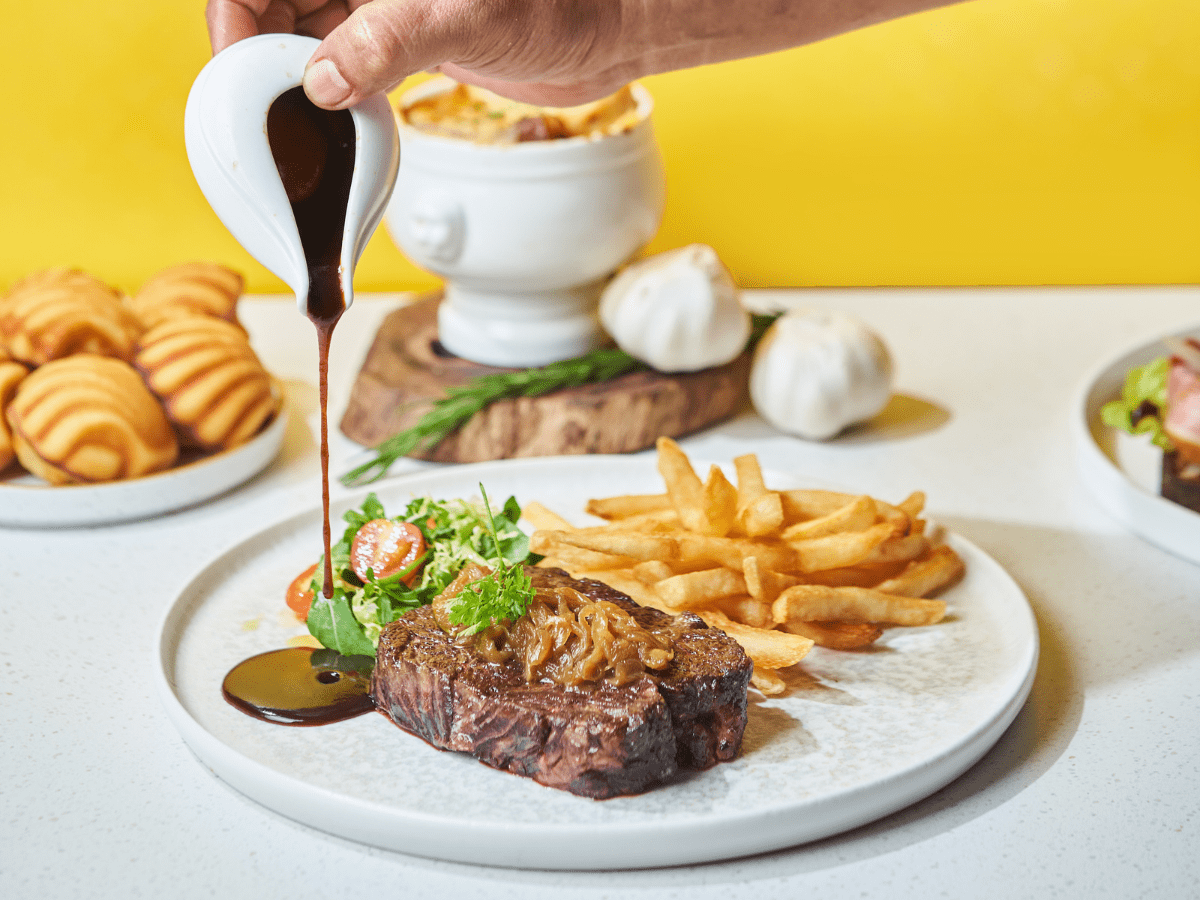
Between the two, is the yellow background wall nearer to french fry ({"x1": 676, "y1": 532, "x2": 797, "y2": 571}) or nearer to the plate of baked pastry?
the plate of baked pastry

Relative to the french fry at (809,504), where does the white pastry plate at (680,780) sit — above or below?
below

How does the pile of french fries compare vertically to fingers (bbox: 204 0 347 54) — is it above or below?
below

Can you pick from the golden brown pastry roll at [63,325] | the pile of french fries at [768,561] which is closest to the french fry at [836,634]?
the pile of french fries at [768,561]

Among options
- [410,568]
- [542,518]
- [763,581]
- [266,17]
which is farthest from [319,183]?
[763,581]

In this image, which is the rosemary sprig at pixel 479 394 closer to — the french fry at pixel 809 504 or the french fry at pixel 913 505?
the french fry at pixel 809 504

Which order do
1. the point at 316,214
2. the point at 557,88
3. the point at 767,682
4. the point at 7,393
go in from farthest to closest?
the point at 7,393 < the point at 557,88 < the point at 767,682 < the point at 316,214

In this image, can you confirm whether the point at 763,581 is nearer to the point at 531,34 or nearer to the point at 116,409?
the point at 531,34

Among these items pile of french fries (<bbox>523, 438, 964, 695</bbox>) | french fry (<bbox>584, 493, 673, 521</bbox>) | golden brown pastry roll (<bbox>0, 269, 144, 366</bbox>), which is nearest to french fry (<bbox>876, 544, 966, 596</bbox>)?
pile of french fries (<bbox>523, 438, 964, 695</bbox>)
